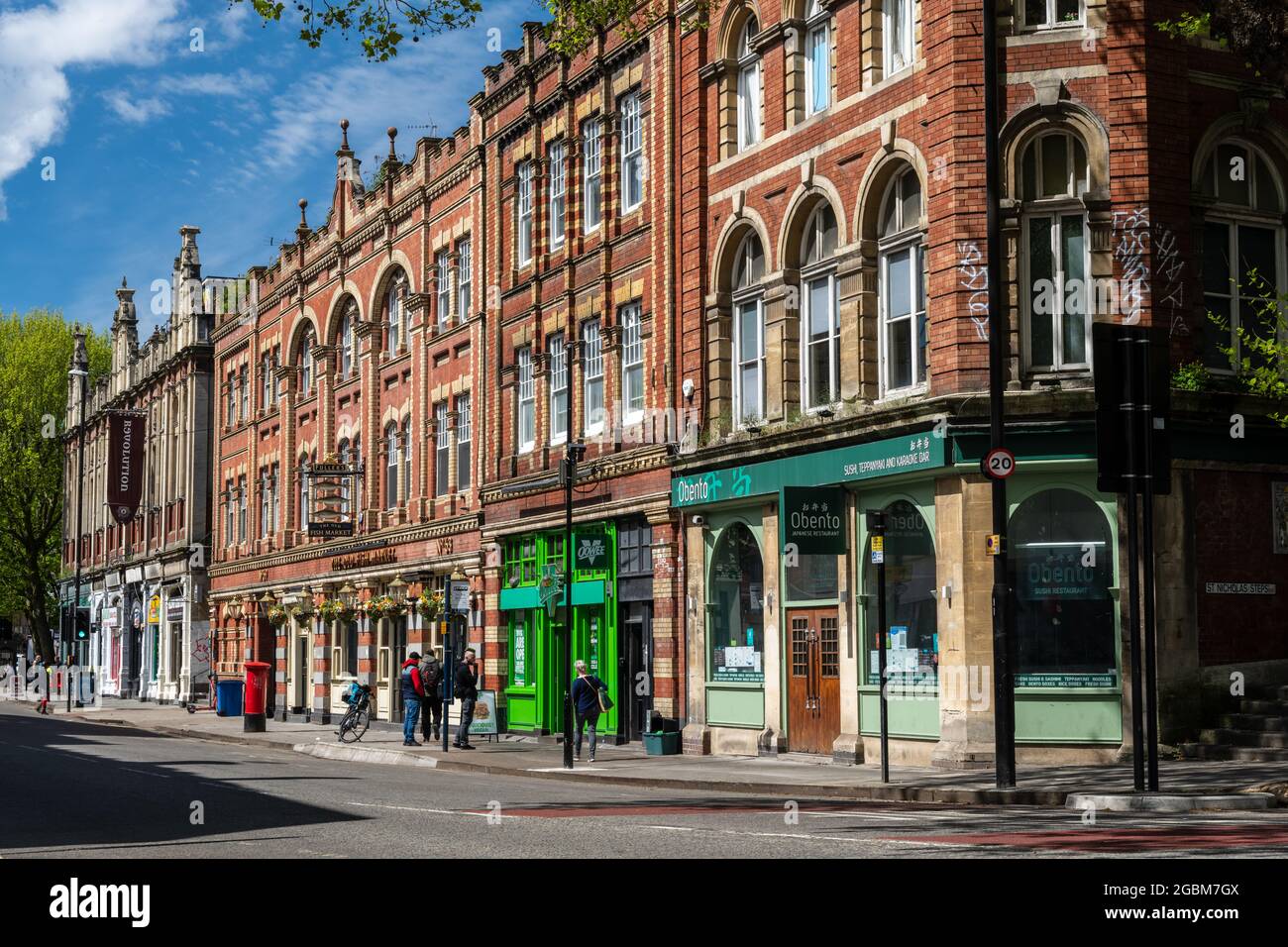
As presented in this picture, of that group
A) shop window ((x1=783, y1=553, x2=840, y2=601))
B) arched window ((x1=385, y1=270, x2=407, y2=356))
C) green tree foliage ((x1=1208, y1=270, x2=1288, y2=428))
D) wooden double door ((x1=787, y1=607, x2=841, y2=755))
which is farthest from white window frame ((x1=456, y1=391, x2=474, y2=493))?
green tree foliage ((x1=1208, y1=270, x2=1288, y2=428))

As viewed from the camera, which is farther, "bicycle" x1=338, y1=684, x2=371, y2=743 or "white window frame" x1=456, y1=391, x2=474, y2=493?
"white window frame" x1=456, y1=391, x2=474, y2=493

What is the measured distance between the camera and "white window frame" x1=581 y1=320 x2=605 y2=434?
3406 cm

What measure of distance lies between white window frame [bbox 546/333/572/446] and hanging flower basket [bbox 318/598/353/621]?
13.5m

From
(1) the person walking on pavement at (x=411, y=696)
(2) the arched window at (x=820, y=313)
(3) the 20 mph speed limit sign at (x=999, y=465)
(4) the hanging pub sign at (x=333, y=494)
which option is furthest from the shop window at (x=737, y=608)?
(4) the hanging pub sign at (x=333, y=494)

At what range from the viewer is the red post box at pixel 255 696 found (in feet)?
134

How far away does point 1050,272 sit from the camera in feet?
77.7

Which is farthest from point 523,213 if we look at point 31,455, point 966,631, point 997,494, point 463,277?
point 31,455

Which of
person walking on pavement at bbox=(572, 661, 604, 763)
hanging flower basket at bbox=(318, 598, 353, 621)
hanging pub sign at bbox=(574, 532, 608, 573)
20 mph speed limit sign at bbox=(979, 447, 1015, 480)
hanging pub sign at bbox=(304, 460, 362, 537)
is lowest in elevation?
person walking on pavement at bbox=(572, 661, 604, 763)

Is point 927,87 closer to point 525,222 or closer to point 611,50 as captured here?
point 611,50

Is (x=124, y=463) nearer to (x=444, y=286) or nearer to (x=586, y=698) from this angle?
(x=444, y=286)

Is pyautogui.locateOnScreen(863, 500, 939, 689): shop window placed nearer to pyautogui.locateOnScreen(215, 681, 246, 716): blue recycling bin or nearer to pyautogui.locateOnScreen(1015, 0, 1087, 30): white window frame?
pyautogui.locateOnScreen(1015, 0, 1087, 30): white window frame

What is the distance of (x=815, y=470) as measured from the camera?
26.3 m

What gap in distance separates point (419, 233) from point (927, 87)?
2244cm


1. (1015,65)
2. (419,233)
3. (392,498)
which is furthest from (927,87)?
(392,498)
